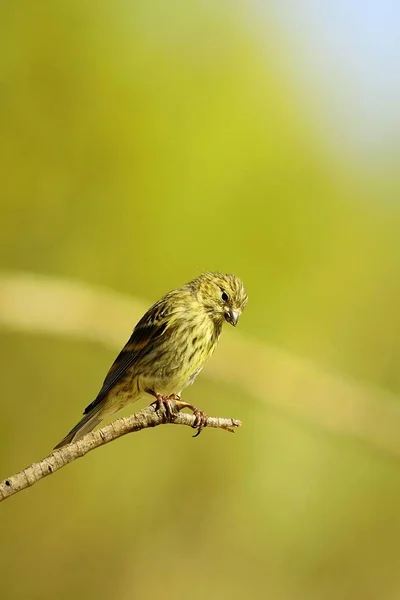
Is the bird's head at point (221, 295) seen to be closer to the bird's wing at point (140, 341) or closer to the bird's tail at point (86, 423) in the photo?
the bird's wing at point (140, 341)

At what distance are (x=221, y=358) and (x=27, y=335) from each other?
8.28 feet

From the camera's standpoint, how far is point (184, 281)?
5.89m

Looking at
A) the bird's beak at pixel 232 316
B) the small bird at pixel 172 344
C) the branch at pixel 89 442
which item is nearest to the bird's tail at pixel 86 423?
the small bird at pixel 172 344

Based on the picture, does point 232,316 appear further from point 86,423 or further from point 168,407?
point 168,407

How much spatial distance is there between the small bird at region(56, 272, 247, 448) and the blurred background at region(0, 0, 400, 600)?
5.17ft

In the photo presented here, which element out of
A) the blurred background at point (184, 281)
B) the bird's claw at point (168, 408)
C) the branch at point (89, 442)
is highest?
the blurred background at point (184, 281)

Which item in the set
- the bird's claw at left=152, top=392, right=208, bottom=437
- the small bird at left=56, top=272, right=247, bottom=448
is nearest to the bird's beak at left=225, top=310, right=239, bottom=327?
the small bird at left=56, top=272, right=247, bottom=448

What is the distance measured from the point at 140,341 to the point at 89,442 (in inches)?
68.8

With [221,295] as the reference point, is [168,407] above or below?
below

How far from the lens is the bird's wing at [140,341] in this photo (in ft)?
11.1

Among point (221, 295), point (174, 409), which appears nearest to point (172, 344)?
point (221, 295)

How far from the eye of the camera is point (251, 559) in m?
7.62

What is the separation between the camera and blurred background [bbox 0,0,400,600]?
6.32m

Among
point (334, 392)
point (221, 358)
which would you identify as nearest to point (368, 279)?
point (334, 392)
